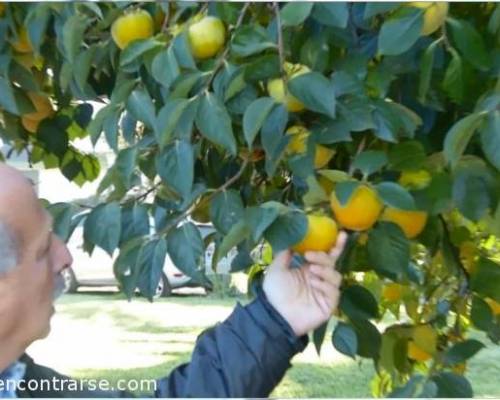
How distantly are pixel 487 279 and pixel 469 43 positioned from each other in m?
0.33

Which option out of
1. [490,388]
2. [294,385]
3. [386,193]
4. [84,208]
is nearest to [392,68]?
[386,193]

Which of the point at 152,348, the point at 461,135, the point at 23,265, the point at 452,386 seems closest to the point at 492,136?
the point at 461,135

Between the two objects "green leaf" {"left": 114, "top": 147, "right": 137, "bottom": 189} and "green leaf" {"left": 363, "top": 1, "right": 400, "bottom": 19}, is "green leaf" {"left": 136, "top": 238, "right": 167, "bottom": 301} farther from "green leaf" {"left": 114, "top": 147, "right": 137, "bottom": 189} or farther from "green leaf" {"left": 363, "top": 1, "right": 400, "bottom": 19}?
"green leaf" {"left": 363, "top": 1, "right": 400, "bottom": 19}

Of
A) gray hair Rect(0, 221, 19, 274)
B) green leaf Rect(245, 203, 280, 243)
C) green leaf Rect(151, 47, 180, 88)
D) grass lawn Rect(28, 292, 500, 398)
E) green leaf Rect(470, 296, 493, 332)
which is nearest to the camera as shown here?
gray hair Rect(0, 221, 19, 274)

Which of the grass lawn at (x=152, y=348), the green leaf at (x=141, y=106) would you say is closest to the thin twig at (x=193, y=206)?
the green leaf at (x=141, y=106)

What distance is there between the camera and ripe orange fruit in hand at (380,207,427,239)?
45.0 inches

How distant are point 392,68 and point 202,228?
30 centimetres

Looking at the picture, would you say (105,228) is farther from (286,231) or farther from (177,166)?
(286,231)

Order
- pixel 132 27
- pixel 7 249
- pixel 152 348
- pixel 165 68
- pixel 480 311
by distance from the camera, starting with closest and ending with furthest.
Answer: pixel 7 249
pixel 165 68
pixel 132 27
pixel 480 311
pixel 152 348

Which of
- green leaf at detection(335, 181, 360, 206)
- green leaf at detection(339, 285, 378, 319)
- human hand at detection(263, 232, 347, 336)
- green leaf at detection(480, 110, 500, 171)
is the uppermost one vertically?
green leaf at detection(480, 110, 500, 171)

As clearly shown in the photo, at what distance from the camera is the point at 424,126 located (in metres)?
1.25

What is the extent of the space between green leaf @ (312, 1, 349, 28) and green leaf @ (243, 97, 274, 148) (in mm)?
103

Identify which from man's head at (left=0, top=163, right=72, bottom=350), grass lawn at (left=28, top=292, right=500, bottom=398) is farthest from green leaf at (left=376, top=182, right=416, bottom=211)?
grass lawn at (left=28, top=292, right=500, bottom=398)

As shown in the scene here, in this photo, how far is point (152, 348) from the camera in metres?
6.00
